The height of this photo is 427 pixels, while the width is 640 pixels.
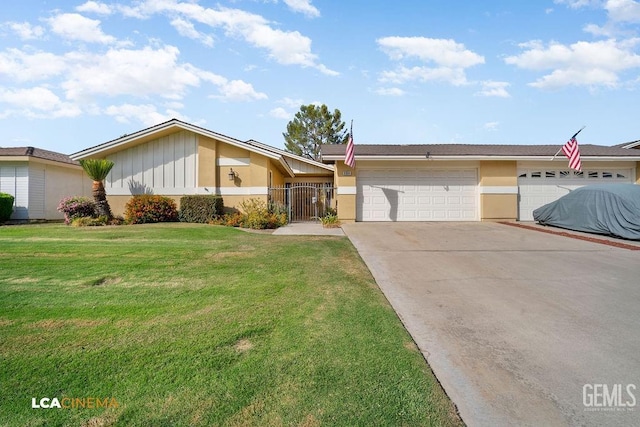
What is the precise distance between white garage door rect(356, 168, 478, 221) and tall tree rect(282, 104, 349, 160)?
66.5ft

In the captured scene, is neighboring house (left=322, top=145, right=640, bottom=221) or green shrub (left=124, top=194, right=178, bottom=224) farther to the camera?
neighboring house (left=322, top=145, right=640, bottom=221)

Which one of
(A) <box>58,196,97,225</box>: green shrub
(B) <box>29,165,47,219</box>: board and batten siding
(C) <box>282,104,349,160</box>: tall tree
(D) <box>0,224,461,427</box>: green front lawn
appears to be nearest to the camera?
(D) <box>0,224,461,427</box>: green front lawn

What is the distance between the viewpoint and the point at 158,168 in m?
14.8

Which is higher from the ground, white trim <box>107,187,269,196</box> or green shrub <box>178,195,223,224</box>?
white trim <box>107,187,269,196</box>

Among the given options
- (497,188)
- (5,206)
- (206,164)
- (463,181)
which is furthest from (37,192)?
(497,188)

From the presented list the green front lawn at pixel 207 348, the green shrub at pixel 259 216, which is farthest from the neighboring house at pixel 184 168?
the green front lawn at pixel 207 348

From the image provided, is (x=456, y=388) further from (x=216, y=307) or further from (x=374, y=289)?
Result: (x=216, y=307)

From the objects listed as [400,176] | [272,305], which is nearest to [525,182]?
[400,176]

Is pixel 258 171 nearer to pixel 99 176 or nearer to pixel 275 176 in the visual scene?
pixel 275 176

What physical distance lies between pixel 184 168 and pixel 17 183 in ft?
27.9

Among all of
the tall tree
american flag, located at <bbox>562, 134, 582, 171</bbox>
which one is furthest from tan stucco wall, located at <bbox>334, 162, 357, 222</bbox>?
the tall tree

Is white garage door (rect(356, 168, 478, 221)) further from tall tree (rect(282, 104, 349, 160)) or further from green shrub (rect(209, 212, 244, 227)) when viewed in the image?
Answer: tall tree (rect(282, 104, 349, 160))

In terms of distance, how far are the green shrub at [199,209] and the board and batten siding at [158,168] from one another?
862mm
